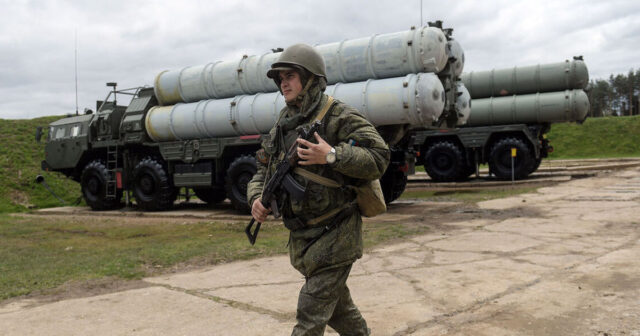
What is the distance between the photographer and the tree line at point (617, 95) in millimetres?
63875

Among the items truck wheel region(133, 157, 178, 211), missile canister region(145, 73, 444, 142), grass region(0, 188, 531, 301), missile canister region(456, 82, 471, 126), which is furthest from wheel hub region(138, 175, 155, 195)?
missile canister region(456, 82, 471, 126)

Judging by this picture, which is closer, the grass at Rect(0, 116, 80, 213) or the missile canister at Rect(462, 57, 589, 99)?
the missile canister at Rect(462, 57, 589, 99)

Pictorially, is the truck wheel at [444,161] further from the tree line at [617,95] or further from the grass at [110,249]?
the tree line at [617,95]

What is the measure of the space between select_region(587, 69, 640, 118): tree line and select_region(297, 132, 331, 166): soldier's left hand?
68830 mm

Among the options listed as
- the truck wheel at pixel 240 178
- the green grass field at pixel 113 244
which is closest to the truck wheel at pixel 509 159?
the green grass field at pixel 113 244

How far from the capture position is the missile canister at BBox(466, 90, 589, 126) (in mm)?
15977

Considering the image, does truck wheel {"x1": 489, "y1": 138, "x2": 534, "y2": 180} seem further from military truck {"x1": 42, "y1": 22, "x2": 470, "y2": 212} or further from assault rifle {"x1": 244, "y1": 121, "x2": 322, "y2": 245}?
assault rifle {"x1": 244, "y1": 121, "x2": 322, "y2": 245}

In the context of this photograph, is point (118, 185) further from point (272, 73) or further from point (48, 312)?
point (272, 73)

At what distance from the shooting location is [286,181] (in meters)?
2.70

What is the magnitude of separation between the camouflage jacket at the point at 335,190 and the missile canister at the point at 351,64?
22.6 ft

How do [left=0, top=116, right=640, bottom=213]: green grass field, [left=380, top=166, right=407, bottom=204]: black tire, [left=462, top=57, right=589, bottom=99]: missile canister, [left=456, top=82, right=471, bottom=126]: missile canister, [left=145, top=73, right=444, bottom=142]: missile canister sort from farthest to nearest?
[left=0, top=116, right=640, bottom=213]: green grass field
[left=462, top=57, right=589, bottom=99]: missile canister
[left=380, top=166, right=407, bottom=204]: black tire
[left=456, top=82, right=471, bottom=126]: missile canister
[left=145, top=73, right=444, bottom=142]: missile canister

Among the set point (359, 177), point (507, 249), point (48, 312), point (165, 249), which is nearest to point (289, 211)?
point (359, 177)

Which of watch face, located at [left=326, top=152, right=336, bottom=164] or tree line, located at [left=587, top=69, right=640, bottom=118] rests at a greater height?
tree line, located at [left=587, top=69, right=640, bottom=118]

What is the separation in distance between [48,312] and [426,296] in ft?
9.69
